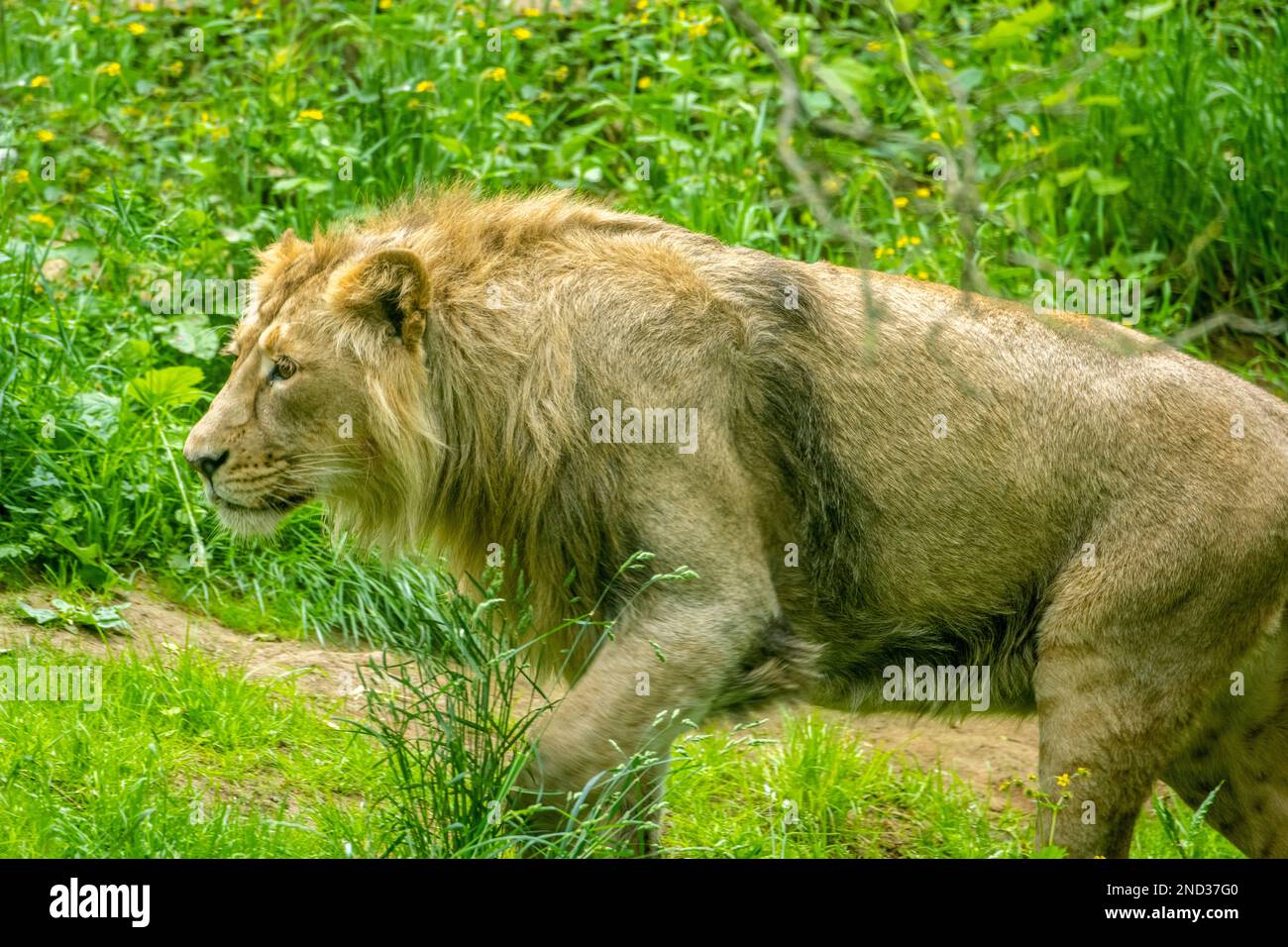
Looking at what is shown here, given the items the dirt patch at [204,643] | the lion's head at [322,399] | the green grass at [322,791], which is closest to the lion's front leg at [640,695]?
the green grass at [322,791]

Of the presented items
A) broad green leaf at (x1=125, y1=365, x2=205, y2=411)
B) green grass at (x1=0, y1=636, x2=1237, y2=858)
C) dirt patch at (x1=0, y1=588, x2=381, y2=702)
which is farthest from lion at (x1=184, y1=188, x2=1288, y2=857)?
broad green leaf at (x1=125, y1=365, x2=205, y2=411)

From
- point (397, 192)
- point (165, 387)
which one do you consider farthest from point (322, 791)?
point (397, 192)

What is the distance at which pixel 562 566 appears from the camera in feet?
17.3

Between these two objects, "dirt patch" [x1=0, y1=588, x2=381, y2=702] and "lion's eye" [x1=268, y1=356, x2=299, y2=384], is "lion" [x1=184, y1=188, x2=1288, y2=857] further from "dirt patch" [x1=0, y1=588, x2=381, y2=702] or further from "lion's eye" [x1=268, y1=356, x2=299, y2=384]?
"dirt patch" [x1=0, y1=588, x2=381, y2=702]

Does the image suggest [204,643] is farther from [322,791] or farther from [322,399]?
[322,399]

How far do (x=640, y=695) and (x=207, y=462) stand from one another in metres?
1.61

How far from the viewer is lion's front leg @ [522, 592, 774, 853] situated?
484 centimetres

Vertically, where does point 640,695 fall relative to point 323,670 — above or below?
above

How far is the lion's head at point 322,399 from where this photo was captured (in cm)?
521

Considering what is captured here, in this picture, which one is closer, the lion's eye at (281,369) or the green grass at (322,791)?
the green grass at (322,791)

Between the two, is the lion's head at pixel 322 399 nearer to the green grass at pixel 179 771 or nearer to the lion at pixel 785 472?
the lion at pixel 785 472

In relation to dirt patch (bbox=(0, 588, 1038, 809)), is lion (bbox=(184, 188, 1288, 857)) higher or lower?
higher

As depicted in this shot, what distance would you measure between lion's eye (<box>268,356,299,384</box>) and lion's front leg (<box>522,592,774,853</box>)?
136 centimetres

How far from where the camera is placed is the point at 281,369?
5238 millimetres
